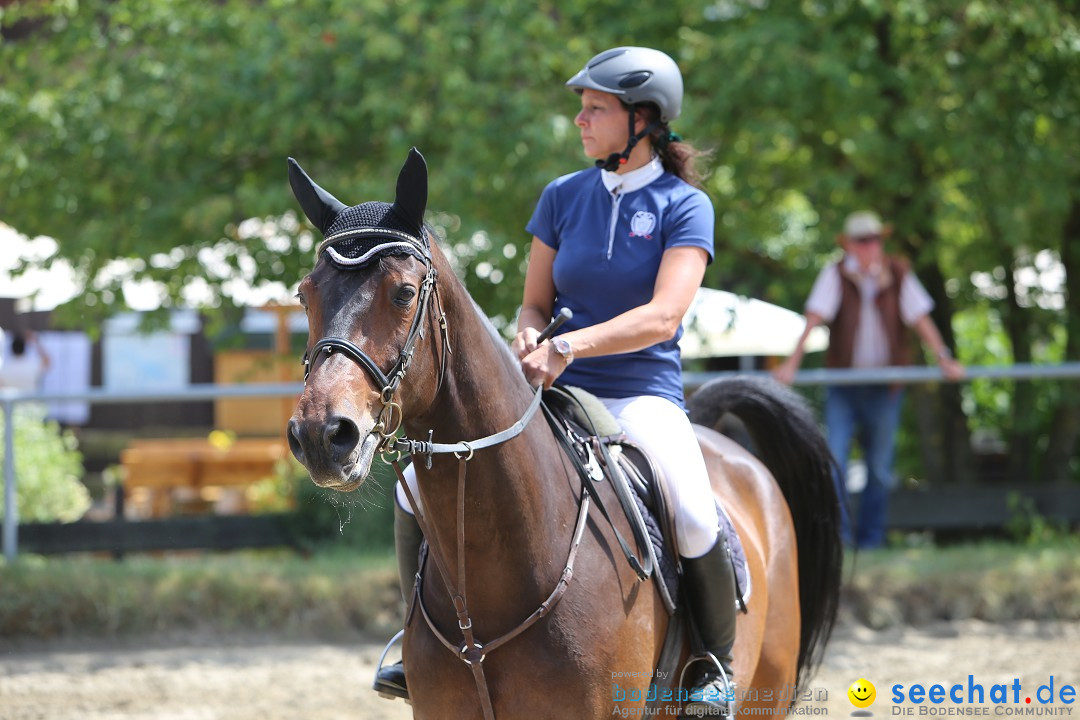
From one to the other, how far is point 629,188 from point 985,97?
5563 millimetres

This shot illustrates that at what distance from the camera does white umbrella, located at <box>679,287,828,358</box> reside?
8586 millimetres

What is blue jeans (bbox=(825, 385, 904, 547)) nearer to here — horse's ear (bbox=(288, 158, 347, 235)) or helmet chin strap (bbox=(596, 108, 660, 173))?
helmet chin strap (bbox=(596, 108, 660, 173))

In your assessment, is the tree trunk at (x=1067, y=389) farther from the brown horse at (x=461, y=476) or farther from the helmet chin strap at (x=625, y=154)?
the brown horse at (x=461, y=476)

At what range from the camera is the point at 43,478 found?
895 cm

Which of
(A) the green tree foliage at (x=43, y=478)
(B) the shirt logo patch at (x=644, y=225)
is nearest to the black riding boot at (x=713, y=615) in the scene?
(B) the shirt logo patch at (x=644, y=225)

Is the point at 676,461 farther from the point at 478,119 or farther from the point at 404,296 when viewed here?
the point at 478,119

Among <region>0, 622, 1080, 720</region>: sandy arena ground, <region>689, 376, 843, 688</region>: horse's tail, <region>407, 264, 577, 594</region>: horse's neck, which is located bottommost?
<region>0, 622, 1080, 720</region>: sandy arena ground

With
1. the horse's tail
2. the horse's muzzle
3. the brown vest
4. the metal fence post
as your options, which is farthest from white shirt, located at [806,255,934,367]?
the horse's muzzle

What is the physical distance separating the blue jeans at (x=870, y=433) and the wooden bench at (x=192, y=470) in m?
4.54

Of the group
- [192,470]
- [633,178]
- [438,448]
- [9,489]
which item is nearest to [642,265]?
[633,178]

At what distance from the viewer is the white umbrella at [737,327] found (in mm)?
8586

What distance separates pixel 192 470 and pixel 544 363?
7.46 metres

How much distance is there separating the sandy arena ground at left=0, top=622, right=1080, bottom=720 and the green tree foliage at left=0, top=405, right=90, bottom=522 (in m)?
1.85

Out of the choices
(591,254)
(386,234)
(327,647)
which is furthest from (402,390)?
(327,647)
